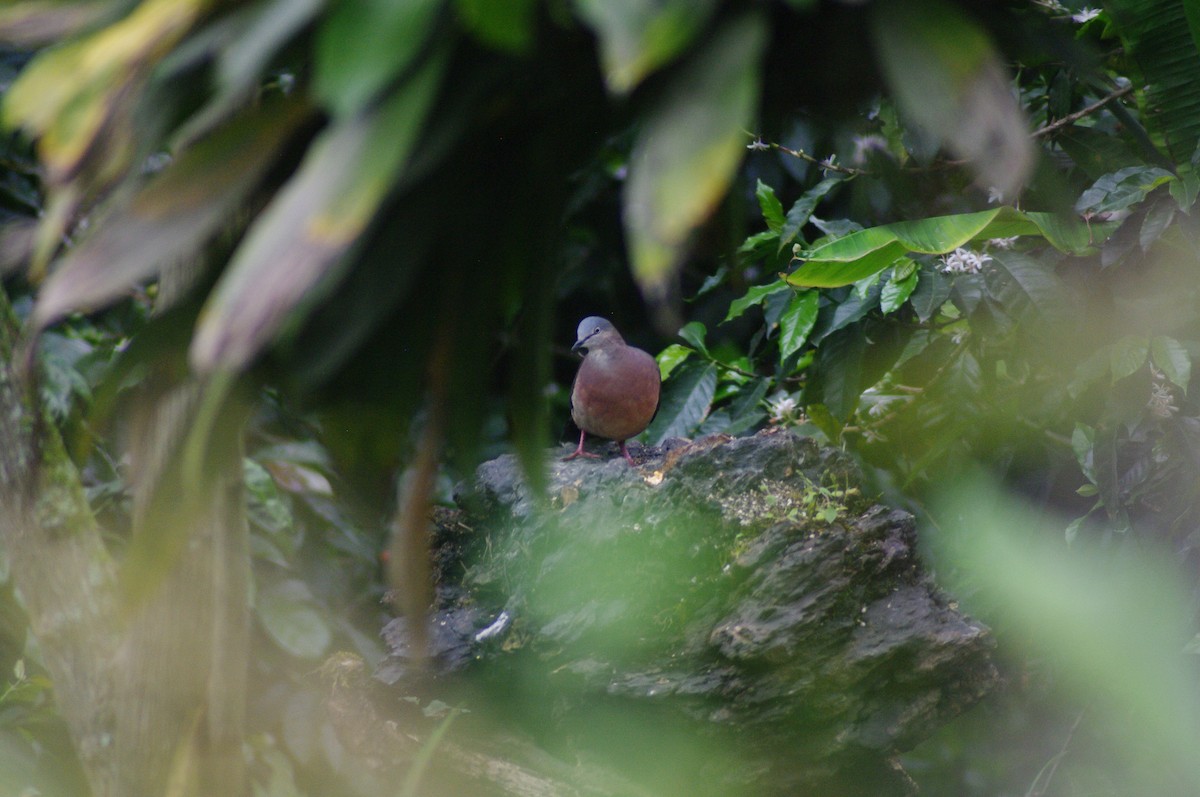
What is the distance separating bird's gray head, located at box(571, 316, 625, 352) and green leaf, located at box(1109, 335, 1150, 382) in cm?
106

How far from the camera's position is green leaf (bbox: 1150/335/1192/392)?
1.59 metres

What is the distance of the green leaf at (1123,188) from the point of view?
63.7 inches

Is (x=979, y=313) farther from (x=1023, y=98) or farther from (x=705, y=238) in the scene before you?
(x=705, y=238)

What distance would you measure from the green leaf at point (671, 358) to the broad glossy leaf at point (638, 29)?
1.78m

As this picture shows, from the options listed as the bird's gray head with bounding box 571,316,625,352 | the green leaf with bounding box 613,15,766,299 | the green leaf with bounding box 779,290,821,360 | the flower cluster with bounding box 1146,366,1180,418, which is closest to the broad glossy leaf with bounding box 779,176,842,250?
the green leaf with bounding box 779,290,821,360

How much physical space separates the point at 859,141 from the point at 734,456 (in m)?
0.67

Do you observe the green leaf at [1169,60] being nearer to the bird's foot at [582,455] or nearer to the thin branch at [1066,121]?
the thin branch at [1066,121]

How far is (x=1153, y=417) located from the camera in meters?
1.76

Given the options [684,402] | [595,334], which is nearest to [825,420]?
[684,402]

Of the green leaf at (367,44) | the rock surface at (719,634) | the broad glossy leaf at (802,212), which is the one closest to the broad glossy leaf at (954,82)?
the green leaf at (367,44)

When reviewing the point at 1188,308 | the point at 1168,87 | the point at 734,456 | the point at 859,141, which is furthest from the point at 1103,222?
the point at 734,456

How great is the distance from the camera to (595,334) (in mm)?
2279

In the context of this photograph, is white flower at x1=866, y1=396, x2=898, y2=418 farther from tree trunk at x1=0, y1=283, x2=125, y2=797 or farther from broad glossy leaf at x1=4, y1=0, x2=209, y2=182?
broad glossy leaf at x1=4, y1=0, x2=209, y2=182

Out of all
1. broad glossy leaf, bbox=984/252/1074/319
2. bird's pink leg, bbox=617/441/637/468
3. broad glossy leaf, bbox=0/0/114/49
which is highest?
broad glossy leaf, bbox=0/0/114/49
